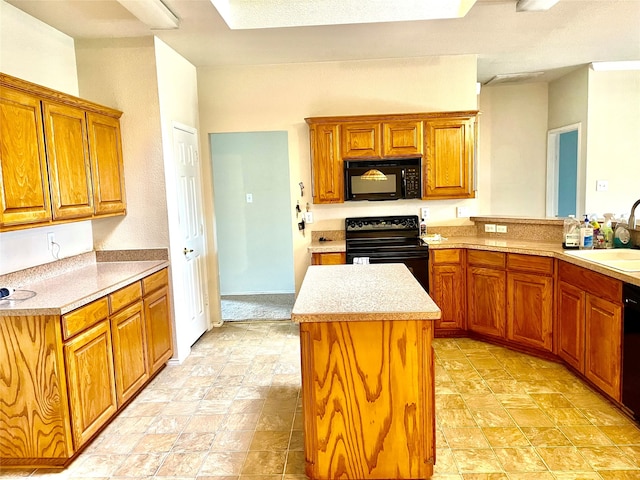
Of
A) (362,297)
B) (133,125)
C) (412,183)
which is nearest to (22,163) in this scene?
(133,125)

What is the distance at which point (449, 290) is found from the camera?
12.8 feet

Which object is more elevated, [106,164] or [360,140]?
[360,140]

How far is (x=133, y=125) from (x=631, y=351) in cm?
368

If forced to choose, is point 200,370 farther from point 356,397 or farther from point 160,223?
point 356,397

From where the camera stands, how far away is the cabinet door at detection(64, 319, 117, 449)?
2281mm

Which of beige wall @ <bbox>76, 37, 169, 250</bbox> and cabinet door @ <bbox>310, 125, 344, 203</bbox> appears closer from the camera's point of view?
beige wall @ <bbox>76, 37, 169, 250</bbox>

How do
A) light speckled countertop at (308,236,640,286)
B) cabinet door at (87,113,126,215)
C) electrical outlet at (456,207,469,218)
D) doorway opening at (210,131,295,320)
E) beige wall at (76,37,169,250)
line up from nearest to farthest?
light speckled countertop at (308,236,640,286) < cabinet door at (87,113,126,215) < beige wall at (76,37,169,250) < electrical outlet at (456,207,469,218) < doorway opening at (210,131,295,320)

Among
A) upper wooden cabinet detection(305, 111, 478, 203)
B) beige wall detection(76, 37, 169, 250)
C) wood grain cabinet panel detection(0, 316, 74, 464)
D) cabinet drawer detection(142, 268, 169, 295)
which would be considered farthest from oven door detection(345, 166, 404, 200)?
wood grain cabinet panel detection(0, 316, 74, 464)

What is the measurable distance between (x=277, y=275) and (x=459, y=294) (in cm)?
260

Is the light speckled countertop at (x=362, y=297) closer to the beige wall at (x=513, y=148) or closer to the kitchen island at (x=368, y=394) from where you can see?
the kitchen island at (x=368, y=394)

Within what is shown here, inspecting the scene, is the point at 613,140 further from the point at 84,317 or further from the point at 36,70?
the point at 36,70

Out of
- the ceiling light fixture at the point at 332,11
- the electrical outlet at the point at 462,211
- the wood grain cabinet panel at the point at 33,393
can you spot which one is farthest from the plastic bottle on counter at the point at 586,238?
the wood grain cabinet panel at the point at 33,393

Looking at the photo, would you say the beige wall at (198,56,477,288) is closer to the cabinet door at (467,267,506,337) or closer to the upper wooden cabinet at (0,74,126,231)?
the cabinet door at (467,267,506,337)

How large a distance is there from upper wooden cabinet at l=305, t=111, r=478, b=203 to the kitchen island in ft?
7.62
